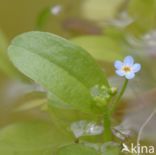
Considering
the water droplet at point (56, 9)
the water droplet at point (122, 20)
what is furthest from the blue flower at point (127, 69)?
the water droplet at point (56, 9)

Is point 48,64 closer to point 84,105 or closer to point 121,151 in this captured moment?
point 84,105

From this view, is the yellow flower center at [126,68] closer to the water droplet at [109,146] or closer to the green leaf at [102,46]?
the water droplet at [109,146]

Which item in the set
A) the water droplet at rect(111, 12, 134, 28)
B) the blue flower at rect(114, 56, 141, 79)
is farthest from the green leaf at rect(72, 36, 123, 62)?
the blue flower at rect(114, 56, 141, 79)

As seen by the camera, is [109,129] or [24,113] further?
[24,113]

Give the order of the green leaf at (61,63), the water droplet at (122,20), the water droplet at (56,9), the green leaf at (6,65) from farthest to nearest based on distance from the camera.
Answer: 1. the water droplet at (56,9)
2. the water droplet at (122,20)
3. the green leaf at (6,65)
4. the green leaf at (61,63)

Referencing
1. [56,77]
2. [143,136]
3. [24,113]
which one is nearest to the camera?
[56,77]

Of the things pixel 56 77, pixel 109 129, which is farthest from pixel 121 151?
pixel 56 77
